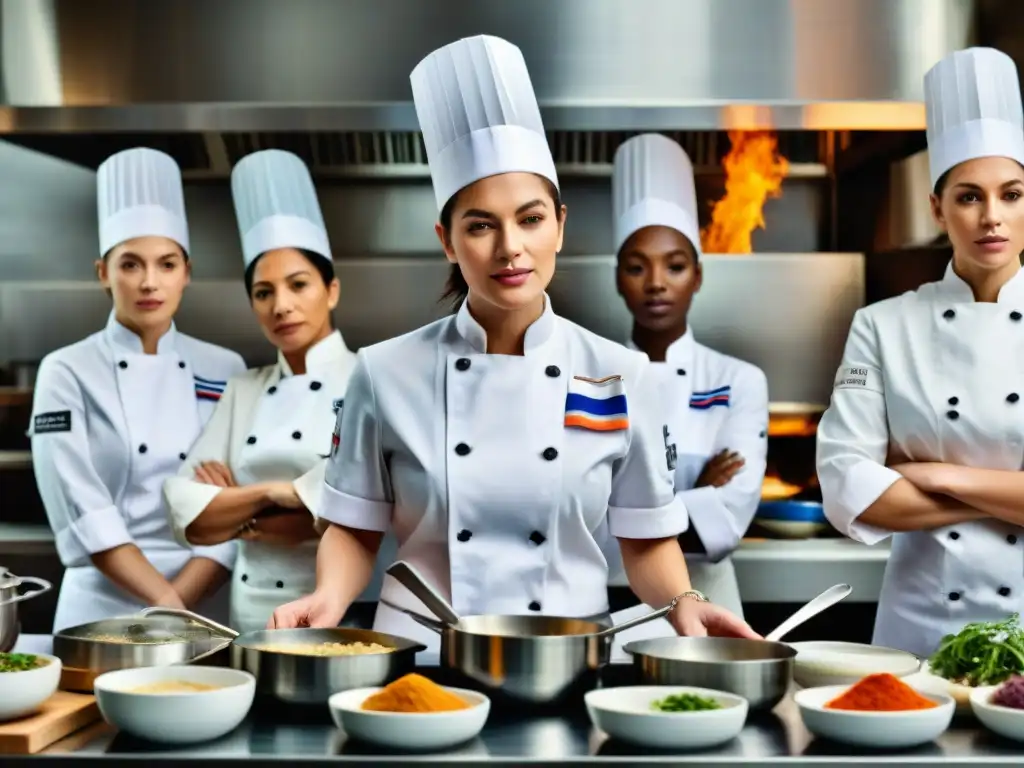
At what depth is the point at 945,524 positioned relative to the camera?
2.56 metres

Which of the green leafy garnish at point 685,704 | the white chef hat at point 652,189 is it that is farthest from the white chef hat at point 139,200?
the green leafy garnish at point 685,704

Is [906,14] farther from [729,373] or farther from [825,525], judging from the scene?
[825,525]

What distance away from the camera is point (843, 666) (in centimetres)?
165

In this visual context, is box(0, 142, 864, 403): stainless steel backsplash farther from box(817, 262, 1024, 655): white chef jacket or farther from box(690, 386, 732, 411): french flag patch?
box(817, 262, 1024, 655): white chef jacket

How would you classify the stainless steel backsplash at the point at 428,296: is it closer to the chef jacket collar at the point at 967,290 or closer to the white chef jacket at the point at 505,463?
the chef jacket collar at the point at 967,290

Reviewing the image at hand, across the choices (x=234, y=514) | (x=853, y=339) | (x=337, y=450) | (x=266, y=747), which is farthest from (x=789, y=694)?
(x=234, y=514)

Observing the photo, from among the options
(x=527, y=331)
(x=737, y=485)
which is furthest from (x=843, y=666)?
(x=737, y=485)

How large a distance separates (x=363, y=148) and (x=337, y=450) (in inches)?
88.5

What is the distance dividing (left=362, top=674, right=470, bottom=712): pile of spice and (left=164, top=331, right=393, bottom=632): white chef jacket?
160 cm

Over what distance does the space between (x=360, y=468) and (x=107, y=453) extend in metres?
1.49

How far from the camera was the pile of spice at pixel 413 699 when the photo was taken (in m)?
1.37

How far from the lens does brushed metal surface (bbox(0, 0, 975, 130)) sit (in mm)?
3859

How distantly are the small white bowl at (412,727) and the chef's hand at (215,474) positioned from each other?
1.84 metres

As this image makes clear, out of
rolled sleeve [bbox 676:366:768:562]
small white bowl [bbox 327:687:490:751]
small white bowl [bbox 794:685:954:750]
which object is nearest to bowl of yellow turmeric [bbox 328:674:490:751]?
small white bowl [bbox 327:687:490:751]
